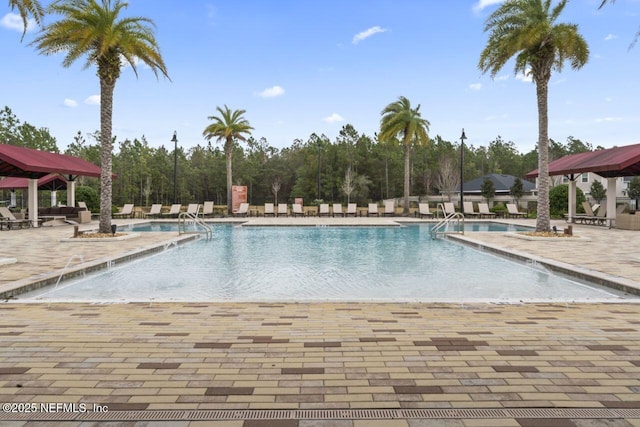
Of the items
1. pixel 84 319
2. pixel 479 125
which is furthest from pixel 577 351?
pixel 479 125

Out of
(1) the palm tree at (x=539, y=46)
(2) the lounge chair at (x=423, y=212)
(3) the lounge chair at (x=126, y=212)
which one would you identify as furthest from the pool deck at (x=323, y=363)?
(3) the lounge chair at (x=126, y=212)

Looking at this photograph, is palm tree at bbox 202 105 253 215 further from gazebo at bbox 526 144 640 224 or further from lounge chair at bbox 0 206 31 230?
gazebo at bbox 526 144 640 224

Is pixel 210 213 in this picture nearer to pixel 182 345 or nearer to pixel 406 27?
pixel 406 27

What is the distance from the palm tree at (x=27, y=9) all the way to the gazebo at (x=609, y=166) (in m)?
18.5

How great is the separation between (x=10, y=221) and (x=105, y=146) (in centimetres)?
678

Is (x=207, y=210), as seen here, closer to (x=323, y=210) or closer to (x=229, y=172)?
(x=229, y=172)

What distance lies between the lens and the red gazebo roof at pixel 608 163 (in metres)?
17.2

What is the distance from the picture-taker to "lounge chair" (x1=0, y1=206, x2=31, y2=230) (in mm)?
18547

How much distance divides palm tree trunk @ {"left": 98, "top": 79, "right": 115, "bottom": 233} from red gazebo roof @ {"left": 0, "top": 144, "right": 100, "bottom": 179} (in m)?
A: 4.97

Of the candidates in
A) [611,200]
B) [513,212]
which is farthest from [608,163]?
[513,212]

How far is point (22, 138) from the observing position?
143ft

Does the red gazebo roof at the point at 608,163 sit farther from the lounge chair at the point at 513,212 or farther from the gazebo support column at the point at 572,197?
the lounge chair at the point at 513,212

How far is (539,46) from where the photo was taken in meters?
14.6

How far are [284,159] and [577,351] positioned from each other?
50.0 m
